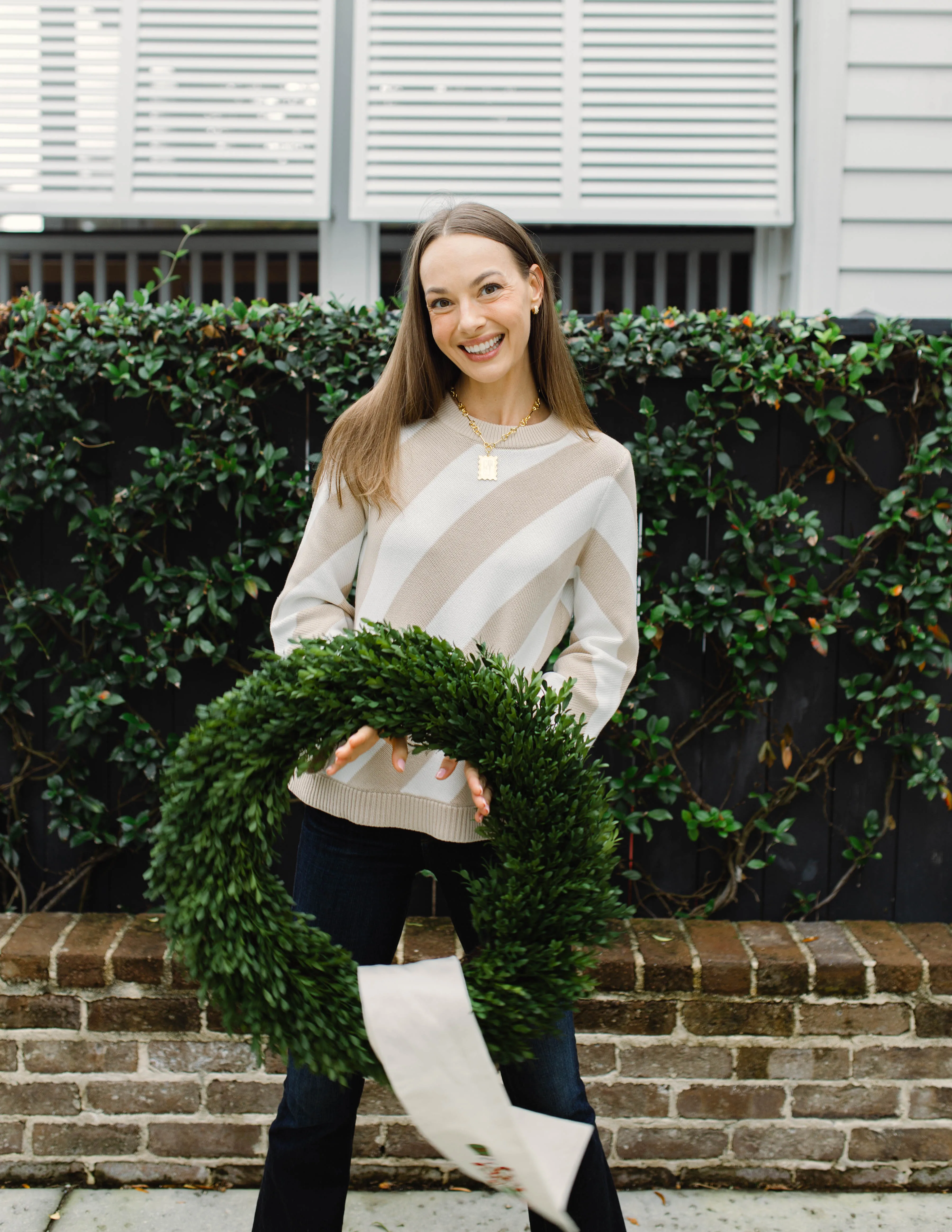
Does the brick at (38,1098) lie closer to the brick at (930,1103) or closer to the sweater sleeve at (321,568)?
the sweater sleeve at (321,568)

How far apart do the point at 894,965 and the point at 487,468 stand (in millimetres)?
1610

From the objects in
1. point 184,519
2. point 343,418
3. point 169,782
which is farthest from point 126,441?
point 169,782

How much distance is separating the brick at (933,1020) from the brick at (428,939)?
113 cm

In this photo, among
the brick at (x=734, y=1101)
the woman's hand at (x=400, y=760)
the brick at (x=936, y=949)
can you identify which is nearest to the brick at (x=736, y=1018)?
the brick at (x=734, y=1101)

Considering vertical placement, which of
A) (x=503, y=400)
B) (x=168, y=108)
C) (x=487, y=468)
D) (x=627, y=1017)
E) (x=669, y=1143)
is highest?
(x=168, y=108)

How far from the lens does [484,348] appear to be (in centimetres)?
164

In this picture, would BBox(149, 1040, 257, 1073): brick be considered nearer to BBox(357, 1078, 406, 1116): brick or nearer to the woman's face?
BBox(357, 1078, 406, 1116): brick

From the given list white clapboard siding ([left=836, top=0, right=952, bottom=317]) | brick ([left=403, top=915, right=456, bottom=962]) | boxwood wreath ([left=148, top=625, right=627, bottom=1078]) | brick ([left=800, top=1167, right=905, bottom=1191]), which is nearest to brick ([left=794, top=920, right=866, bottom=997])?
brick ([left=800, top=1167, right=905, bottom=1191])

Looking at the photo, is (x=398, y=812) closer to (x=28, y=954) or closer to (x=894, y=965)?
(x=28, y=954)

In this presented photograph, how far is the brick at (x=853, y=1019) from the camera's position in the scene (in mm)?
2346

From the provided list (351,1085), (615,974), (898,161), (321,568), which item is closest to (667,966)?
(615,974)

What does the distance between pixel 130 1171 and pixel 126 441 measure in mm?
1793

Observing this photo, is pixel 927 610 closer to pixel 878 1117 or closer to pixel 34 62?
pixel 878 1117

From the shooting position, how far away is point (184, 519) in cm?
248
